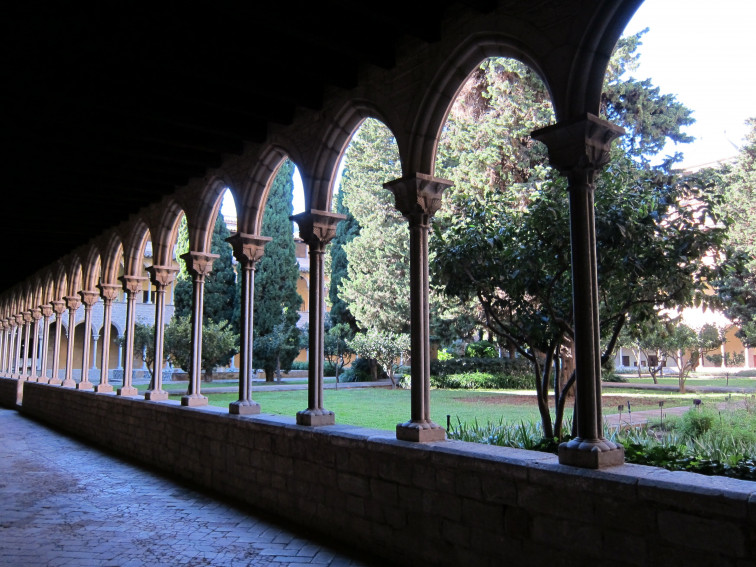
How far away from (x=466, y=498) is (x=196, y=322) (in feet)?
14.4

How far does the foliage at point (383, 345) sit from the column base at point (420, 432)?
1400cm

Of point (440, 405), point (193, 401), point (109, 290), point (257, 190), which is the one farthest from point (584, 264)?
point (440, 405)

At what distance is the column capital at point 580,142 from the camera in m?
3.00

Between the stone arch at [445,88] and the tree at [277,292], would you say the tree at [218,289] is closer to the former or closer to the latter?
the tree at [277,292]

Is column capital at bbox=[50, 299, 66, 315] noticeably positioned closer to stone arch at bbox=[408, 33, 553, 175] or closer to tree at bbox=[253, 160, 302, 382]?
tree at bbox=[253, 160, 302, 382]

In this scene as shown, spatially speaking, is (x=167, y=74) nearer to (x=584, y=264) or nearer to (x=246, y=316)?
(x=246, y=316)

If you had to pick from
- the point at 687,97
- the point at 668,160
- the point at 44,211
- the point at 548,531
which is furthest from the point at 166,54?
the point at 687,97

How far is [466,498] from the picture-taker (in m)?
3.17

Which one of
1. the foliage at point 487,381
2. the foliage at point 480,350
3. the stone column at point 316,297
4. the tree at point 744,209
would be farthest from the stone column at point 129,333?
the foliage at point 480,350

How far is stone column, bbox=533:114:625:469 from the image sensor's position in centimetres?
284

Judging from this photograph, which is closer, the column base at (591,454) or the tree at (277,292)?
the column base at (591,454)

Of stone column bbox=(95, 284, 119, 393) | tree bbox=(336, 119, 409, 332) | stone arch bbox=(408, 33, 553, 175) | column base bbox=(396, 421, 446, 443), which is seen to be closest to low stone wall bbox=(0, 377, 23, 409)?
stone column bbox=(95, 284, 119, 393)

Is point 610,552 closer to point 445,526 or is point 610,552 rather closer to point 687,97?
point 445,526

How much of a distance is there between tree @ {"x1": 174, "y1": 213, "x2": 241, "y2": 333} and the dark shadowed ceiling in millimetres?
16358
